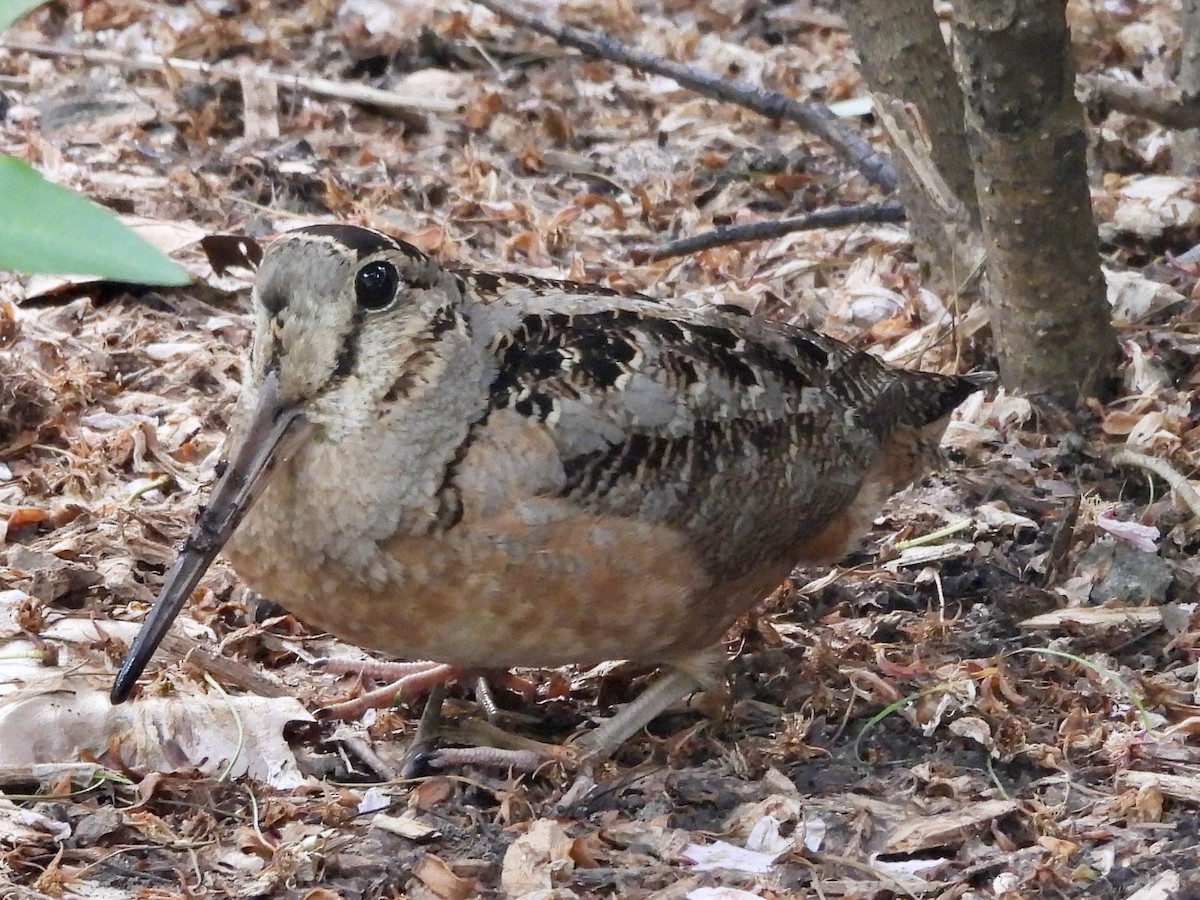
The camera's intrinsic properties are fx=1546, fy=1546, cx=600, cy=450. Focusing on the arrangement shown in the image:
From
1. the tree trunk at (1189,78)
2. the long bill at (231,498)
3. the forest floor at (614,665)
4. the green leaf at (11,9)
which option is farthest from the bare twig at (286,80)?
the green leaf at (11,9)

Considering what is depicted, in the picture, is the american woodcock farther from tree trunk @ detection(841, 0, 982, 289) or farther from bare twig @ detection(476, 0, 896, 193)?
bare twig @ detection(476, 0, 896, 193)

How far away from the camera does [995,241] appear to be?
4250 mm

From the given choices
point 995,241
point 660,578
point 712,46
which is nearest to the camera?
point 660,578

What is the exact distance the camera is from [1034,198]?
4086 millimetres

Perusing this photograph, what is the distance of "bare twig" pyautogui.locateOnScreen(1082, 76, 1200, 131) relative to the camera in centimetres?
492

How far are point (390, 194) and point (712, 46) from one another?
2.12m

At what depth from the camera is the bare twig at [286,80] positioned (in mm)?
6312

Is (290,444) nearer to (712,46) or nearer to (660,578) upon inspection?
(660,578)

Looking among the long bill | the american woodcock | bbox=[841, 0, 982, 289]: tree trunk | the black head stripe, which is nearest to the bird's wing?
the american woodcock

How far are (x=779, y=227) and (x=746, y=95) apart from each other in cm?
58

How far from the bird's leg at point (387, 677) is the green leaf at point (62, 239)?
8.56 ft

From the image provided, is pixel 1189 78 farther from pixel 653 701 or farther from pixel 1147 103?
pixel 653 701

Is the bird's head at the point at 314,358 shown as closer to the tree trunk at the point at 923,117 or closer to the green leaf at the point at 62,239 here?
the green leaf at the point at 62,239

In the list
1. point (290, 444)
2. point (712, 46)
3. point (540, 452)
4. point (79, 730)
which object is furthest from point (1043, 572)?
point (712, 46)
